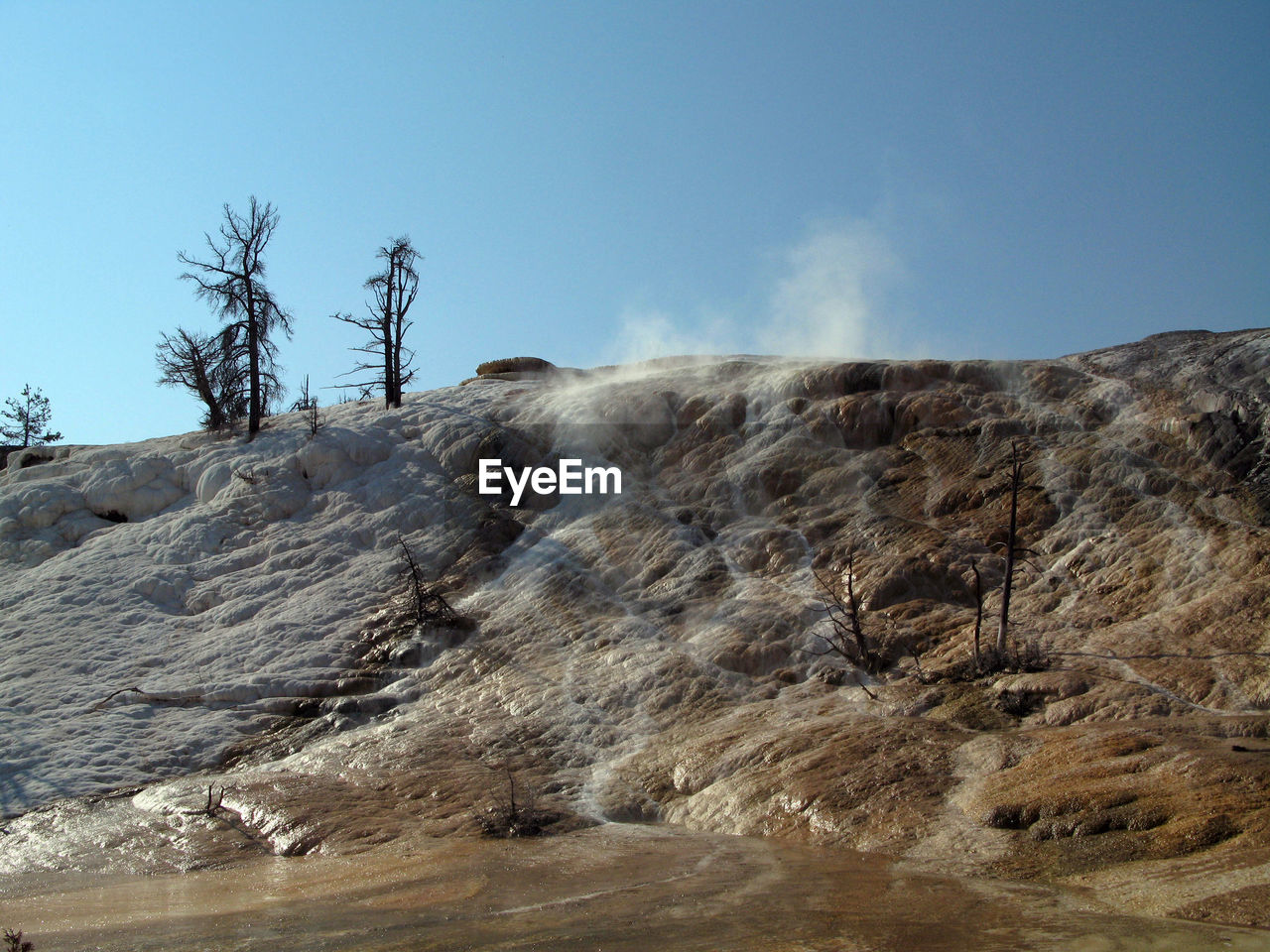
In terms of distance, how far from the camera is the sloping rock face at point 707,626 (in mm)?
11531

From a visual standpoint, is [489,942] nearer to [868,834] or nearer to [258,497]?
[868,834]

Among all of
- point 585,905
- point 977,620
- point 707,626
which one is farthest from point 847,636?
point 585,905

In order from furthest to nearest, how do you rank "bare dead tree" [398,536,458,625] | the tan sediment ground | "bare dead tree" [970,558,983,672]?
"bare dead tree" [398,536,458,625], "bare dead tree" [970,558,983,672], the tan sediment ground

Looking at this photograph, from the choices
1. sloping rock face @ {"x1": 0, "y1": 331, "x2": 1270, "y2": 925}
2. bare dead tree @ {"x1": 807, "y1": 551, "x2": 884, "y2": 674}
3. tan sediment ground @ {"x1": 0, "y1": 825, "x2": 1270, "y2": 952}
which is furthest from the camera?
bare dead tree @ {"x1": 807, "y1": 551, "x2": 884, "y2": 674}

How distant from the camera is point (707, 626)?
17328 mm

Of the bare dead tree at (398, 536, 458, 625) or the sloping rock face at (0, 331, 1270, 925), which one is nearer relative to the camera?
the sloping rock face at (0, 331, 1270, 925)

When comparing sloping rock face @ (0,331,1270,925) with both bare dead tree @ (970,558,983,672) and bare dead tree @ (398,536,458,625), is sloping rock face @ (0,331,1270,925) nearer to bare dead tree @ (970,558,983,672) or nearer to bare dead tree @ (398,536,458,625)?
bare dead tree @ (970,558,983,672)

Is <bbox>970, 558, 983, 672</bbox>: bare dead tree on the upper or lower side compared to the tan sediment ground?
upper

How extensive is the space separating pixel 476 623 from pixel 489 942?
11.8 m

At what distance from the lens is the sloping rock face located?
11531 mm

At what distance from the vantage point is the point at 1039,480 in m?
18.3

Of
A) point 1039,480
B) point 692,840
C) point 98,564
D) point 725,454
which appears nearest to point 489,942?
point 692,840

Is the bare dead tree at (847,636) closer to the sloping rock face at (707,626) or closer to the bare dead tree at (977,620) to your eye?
the sloping rock face at (707,626)

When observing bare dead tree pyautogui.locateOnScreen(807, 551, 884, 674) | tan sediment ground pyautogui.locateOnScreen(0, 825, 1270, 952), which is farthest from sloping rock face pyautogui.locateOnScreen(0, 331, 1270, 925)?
tan sediment ground pyautogui.locateOnScreen(0, 825, 1270, 952)
